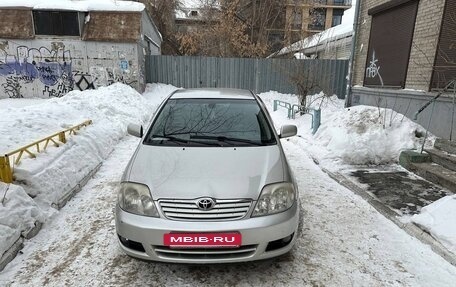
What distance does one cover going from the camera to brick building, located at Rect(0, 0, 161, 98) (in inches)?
557

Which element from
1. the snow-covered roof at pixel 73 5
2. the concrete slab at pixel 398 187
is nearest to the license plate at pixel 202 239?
the concrete slab at pixel 398 187

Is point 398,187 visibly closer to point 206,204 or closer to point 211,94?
point 211,94

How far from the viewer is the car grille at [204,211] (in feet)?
8.27

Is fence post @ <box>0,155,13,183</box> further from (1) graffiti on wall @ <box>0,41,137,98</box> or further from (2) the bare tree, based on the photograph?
(2) the bare tree

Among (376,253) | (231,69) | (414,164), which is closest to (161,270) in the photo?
(376,253)

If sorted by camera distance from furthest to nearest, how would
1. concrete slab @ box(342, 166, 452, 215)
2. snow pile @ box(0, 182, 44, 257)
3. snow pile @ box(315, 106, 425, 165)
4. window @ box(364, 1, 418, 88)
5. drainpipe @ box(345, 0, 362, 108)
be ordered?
1. drainpipe @ box(345, 0, 362, 108)
2. window @ box(364, 1, 418, 88)
3. snow pile @ box(315, 106, 425, 165)
4. concrete slab @ box(342, 166, 452, 215)
5. snow pile @ box(0, 182, 44, 257)

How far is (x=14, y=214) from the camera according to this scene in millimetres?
3223

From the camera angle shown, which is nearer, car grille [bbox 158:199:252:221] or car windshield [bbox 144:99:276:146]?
car grille [bbox 158:199:252:221]

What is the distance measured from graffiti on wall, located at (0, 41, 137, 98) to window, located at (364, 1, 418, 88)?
1009cm

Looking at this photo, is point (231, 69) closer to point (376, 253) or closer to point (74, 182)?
point (74, 182)

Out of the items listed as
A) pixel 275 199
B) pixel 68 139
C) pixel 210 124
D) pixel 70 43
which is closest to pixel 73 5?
pixel 70 43

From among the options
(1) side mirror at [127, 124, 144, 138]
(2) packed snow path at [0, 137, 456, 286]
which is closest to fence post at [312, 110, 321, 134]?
(2) packed snow path at [0, 137, 456, 286]

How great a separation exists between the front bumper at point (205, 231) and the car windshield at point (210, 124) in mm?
1028

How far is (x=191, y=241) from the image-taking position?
2.46 meters
